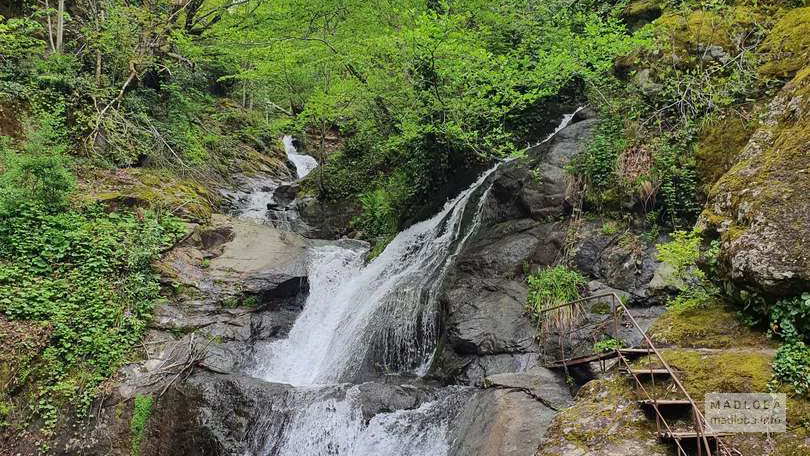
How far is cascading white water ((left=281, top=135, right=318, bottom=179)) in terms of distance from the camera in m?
23.4

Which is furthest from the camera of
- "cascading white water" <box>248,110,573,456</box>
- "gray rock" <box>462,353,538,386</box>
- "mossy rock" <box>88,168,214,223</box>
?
"mossy rock" <box>88,168,214,223</box>

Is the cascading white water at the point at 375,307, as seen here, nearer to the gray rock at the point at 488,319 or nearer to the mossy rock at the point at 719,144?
the gray rock at the point at 488,319

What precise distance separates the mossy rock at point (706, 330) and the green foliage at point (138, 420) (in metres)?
7.68

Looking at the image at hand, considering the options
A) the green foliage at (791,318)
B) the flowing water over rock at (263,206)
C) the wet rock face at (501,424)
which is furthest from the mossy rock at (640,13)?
the flowing water over rock at (263,206)

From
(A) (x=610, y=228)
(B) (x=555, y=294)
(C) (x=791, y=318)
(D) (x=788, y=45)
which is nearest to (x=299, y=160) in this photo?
(A) (x=610, y=228)

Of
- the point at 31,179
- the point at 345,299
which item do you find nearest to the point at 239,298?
the point at 345,299

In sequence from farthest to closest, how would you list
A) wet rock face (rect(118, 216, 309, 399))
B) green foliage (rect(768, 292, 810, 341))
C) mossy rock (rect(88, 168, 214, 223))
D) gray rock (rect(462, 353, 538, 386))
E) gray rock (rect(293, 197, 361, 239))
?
gray rock (rect(293, 197, 361, 239)), mossy rock (rect(88, 168, 214, 223)), wet rock face (rect(118, 216, 309, 399)), gray rock (rect(462, 353, 538, 386)), green foliage (rect(768, 292, 810, 341))

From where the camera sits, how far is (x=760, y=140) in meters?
5.52

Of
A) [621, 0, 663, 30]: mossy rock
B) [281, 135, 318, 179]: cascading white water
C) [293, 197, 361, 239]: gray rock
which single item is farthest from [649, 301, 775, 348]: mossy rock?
[281, 135, 318, 179]: cascading white water

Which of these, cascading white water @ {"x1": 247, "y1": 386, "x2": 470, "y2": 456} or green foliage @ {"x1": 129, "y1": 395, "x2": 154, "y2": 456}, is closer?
cascading white water @ {"x1": 247, "y1": 386, "x2": 470, "y2": 456}

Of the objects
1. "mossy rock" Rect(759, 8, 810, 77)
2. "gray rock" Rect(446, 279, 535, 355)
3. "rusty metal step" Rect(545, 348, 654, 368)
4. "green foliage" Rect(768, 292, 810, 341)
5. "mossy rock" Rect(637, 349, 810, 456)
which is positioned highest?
"mossy rock" Rect(759, 8, 810, 77)

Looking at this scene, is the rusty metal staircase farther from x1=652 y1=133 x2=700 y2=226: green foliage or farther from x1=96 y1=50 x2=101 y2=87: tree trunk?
x1=96 y1=50 x2=101 y2=87: tree trunk

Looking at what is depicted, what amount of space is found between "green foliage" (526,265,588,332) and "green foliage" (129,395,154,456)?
6.66 metres

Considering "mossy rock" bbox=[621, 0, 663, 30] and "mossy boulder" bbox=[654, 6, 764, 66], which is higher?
"mossy rock" bbox=[621, 0, 663, 30]
